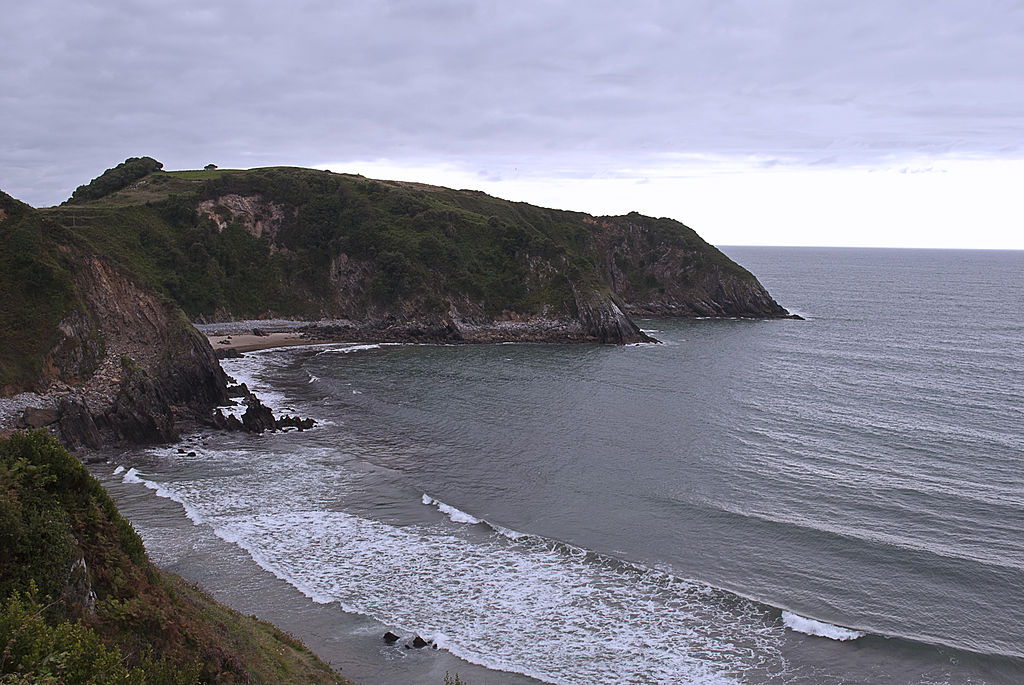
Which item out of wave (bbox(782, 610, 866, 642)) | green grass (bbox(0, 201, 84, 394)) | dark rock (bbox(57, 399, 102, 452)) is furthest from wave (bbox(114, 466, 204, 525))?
wave (bbox(782, 610, 866, 642))

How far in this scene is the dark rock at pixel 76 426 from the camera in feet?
134

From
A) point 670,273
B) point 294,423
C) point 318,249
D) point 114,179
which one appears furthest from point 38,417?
point 670,273

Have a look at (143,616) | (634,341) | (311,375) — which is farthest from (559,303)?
(143,616)

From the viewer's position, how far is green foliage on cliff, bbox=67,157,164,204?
105m

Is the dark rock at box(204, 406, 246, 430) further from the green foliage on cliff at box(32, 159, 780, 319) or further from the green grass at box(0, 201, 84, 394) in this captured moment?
the green foliage on cliff at box(32, 159, 780, 319)

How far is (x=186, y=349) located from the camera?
53.1 metres

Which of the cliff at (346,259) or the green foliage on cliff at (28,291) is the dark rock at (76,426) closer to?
the green foliage on cliff at (28,291)

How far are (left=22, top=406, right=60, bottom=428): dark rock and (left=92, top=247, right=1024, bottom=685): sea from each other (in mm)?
4068

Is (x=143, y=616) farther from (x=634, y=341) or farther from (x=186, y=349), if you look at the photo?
(x=634, y=341)

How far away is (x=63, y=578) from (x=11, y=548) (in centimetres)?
127

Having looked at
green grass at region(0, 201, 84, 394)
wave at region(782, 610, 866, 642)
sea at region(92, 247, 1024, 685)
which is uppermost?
green grass at region(0, 201, 84, 394)

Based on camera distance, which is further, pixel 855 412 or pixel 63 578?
pixel 855 412

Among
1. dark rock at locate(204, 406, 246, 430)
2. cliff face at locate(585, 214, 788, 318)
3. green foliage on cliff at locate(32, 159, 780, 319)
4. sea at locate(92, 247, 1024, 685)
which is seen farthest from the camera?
cliff face at locate(585, 214, 788, 318)

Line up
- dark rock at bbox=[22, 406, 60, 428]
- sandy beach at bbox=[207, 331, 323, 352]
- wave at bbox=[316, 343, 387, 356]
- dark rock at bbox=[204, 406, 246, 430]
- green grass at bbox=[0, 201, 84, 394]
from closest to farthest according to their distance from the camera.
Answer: dark rock at bbox=[22, 406, 60, 428] → green grass at bbox=[0, 201, 84, 394] → dark rock at bbox=[204, 406, 246, 430] → sandy beach at bbox=[207, 331, 323, 352] → wave at bbox=[316, 343, 387, 356]
